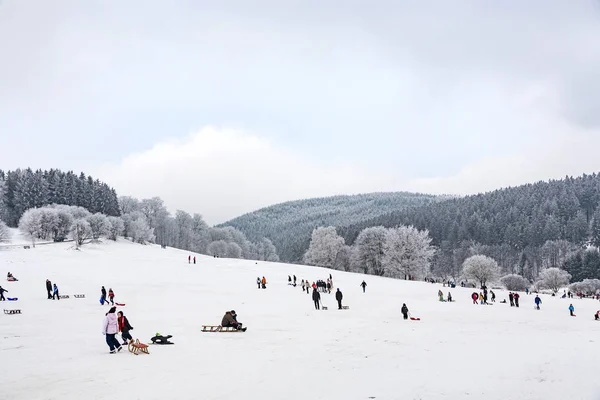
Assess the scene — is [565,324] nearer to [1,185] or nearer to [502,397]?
[502,397]

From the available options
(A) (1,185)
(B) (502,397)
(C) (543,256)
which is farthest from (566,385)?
(C) (543,256)

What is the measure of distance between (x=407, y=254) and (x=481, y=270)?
1782 cm

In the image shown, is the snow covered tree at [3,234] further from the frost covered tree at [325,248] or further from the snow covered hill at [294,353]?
the frost covered tree at [325,248]

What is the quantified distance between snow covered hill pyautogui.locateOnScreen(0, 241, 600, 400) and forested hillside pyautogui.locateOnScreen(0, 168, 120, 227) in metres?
79.1

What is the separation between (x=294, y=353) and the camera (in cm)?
1652

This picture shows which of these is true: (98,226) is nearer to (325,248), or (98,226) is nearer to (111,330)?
(325,248)

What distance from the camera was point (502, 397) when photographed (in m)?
11.1

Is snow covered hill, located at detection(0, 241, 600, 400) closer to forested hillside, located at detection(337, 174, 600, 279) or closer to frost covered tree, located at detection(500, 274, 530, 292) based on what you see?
frost covered tree, located at detection(500, 274, 530, 292)

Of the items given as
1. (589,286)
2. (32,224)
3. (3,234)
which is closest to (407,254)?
(589,286)

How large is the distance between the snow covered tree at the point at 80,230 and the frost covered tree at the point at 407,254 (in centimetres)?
5918

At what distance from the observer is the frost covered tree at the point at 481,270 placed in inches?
3595

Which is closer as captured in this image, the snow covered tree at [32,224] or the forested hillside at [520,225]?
the snow covered tree at [32,224]

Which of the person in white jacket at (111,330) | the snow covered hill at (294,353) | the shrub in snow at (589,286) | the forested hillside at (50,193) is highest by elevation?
the forested hillside at (50,193)

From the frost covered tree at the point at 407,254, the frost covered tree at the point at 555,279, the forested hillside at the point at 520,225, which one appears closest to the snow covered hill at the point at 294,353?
the frost covered tree at the point at 407,254
